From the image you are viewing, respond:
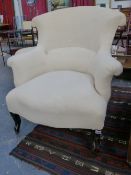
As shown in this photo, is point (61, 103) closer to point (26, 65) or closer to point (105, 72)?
point (105, 72)

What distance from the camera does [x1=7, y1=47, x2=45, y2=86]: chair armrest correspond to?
4.61ft

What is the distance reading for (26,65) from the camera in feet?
4.73

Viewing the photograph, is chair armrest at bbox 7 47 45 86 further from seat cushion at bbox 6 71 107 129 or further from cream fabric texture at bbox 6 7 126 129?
seat cushion at bbox 6 71 107 129

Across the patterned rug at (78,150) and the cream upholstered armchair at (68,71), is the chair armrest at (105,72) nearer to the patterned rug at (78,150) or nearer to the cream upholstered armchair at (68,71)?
the cream upholstered armchair at (68,71)

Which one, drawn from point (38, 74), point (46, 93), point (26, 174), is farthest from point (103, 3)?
point (26, 174)

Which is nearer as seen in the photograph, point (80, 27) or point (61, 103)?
point (61, 103)

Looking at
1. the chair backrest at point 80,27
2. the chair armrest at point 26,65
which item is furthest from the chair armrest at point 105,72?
the chair armrest at point 26,65

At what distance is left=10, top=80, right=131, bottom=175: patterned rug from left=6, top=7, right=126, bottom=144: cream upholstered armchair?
20 centimetres

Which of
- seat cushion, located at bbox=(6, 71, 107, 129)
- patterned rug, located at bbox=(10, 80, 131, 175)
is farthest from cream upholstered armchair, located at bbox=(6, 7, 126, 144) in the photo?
patterned rug, located at bbox=(10, 80, 131, 175)

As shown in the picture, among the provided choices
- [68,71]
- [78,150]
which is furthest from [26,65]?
[78,150]

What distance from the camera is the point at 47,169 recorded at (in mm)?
1177

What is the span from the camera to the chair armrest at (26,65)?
1.40 metres

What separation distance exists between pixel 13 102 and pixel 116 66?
70 centimetres

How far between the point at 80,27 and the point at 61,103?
2.37 feet
